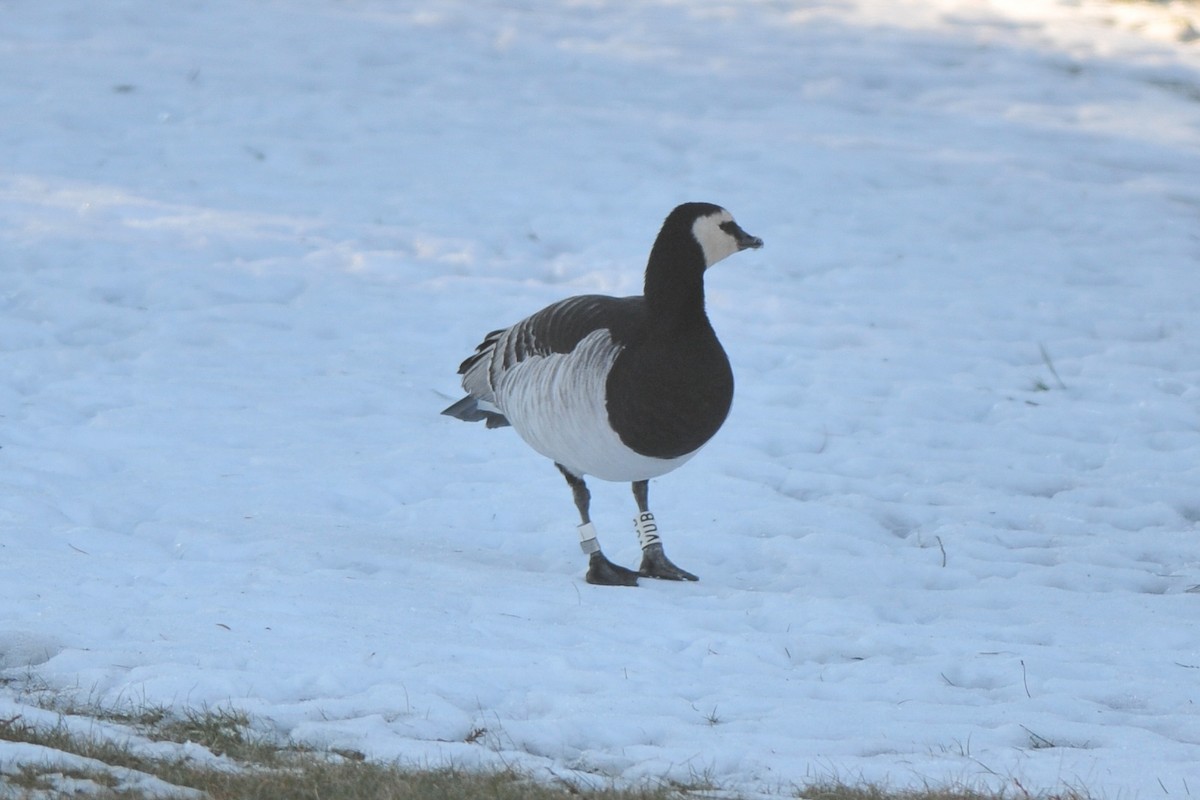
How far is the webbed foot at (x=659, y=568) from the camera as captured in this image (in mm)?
7395

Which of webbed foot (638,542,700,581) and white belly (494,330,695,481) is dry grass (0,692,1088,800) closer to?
white belly (494,330,695,481)

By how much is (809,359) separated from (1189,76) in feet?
27.8

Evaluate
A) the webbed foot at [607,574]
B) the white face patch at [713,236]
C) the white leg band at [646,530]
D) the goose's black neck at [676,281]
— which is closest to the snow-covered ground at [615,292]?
the webbed foot at [607,574]

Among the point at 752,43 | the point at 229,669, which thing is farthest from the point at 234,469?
the point at 752,43

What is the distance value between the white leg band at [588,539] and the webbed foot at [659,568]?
302 mm

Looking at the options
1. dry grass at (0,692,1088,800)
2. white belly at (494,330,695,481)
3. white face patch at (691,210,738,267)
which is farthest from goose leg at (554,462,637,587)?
dry grass at (0,692,1088,800)

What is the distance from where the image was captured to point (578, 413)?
681cm

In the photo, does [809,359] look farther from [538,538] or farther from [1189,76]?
[1189,76]

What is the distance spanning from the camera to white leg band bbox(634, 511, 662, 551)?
292 inches

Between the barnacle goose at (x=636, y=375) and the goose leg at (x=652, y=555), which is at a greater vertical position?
the barnacle goose at (x=636, y=375)

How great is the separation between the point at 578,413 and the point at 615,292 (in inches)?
200

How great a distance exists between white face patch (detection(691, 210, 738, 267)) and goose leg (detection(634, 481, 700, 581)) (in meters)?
1.29

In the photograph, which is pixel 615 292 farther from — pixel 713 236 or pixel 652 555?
pixel 713 236

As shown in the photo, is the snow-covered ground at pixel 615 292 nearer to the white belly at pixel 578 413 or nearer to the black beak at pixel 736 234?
the white belly at pixel 578 413
